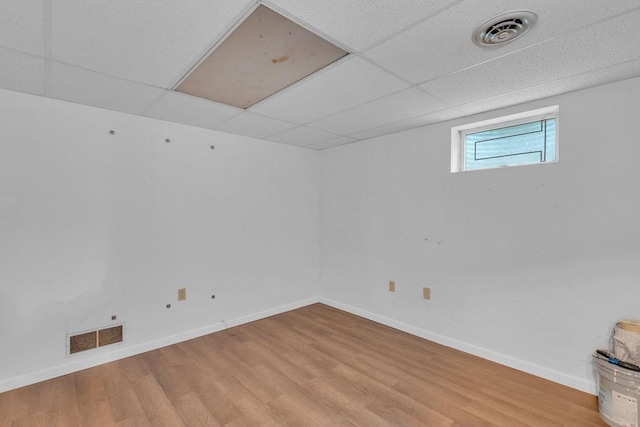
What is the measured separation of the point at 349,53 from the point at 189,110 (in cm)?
163

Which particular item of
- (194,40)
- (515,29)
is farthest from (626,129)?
(194,40)

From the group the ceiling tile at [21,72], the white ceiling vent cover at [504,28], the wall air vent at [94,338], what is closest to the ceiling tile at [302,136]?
the white ceiling vent cover at [504,28]

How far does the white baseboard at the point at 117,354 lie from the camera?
2193 mm

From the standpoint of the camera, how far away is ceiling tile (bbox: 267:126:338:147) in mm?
3275

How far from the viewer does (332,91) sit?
219 centimetres

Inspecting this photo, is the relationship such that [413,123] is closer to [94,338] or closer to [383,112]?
[383,112]

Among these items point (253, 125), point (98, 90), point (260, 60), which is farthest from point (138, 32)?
point (253, 125)

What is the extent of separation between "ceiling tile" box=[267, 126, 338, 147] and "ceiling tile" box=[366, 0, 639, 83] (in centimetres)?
150

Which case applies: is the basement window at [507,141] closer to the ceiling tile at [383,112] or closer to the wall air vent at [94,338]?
the ceiling tile at [383,112]

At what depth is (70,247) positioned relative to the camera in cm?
240

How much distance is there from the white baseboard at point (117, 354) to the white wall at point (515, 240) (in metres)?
1.49

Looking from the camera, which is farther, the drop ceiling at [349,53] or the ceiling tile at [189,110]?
the ceiling tile at [189,110]

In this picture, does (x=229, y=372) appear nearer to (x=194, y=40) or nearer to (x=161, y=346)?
(x=161, y=346)

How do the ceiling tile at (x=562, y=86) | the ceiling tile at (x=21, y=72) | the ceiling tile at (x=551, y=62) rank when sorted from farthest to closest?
the ceiling tile at (x=562, y=86) < the ceiling tile at (x=21, y=72) < the ceiling tile at (x=551, y=62)
